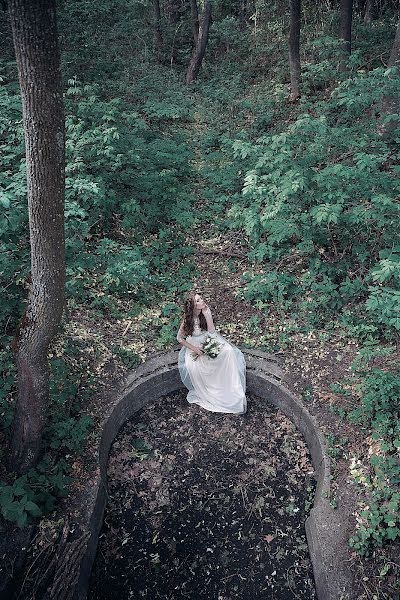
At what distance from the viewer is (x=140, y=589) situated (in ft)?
13.8

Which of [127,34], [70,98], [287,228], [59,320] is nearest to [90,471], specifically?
[59,320]

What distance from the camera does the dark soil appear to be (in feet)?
14.0

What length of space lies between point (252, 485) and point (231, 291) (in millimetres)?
3430

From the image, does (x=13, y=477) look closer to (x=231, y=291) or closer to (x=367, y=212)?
(x=231, y=291)

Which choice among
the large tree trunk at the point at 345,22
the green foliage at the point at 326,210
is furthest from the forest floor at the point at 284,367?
the large tree trunk at the point at 345,22

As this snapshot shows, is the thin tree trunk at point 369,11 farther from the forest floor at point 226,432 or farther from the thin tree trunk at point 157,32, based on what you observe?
the forest floor at point 226,432

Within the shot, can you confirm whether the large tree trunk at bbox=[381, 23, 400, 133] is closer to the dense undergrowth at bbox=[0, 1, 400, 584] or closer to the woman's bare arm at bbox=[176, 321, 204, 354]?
the dense undergrowth at bbox=[0, 1, 400, 584]

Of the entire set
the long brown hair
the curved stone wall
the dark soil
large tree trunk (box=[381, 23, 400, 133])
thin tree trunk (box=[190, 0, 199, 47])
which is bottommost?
the dark soil

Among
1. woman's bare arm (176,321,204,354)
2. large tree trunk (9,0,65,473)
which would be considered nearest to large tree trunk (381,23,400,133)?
woman's bare arm (176,321,204,354)

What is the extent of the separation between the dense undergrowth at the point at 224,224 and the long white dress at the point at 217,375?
687mm

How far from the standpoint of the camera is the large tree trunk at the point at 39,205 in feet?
9.93

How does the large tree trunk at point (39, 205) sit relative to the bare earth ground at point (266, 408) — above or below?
above

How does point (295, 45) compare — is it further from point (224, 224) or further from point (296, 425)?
point (296, 425)

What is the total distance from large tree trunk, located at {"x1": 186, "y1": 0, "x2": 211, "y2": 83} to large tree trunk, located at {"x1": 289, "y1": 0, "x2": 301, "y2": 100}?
13.9 feet
